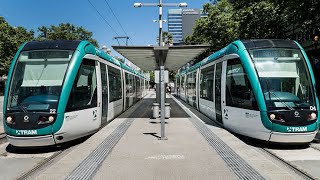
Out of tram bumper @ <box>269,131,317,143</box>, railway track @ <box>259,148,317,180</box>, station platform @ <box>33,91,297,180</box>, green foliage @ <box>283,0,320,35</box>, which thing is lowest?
railway track @ <box>259,148,317,180</box>

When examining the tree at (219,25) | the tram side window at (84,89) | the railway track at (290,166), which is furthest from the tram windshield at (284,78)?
the tree at (219,25)

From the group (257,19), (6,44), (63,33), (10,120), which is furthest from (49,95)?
(63,33)

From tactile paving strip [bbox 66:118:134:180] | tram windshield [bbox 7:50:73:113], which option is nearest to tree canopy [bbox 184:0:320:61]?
tactile paving strip [bbox 66:118:134:180]

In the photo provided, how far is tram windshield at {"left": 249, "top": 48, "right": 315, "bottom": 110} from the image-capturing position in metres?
8.31

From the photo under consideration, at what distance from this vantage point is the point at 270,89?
8.41 m

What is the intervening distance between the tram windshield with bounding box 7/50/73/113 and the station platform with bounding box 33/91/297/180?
1.48 metres

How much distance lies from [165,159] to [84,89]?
339 centimetres

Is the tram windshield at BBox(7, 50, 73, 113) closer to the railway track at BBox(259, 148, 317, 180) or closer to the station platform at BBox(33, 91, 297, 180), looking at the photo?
the station platform at BBox(33, 91, 297, 180)

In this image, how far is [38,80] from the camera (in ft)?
27.4

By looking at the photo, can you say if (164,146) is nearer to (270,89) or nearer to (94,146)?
(94,146)

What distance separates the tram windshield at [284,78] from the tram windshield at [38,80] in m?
5.16

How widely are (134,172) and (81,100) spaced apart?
3.46 m

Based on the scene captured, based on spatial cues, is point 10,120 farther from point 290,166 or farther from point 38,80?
point 290,166

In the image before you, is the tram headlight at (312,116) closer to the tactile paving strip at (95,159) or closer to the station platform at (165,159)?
the station platform at (165,159)
